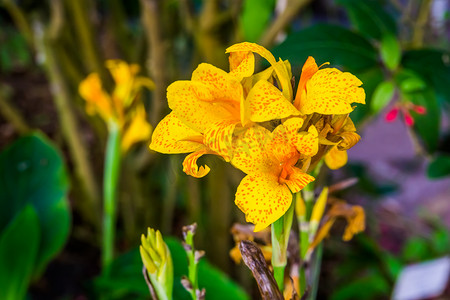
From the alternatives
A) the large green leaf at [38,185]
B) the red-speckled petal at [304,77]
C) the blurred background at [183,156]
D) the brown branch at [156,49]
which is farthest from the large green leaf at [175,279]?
the red-speckled petal at [304,77]

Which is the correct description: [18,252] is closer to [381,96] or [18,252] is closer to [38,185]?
[38,185]

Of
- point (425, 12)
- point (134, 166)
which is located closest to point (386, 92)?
point (425, 12)

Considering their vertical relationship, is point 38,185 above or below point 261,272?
below

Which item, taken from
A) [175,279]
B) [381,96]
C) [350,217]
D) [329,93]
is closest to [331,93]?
[329,93]

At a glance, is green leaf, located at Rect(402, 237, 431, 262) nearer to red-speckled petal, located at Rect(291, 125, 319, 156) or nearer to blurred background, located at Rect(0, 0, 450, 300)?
blurred background, located at Rect(0, 0, 450, 300)

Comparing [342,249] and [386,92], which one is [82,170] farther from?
[386,92]

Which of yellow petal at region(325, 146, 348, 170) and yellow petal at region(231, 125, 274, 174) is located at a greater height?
yellow petal at region(231, 125, 274, 174)

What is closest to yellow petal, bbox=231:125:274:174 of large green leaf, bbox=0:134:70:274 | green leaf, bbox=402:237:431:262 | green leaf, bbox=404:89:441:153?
green leaf, bbox=404:89:441:153
